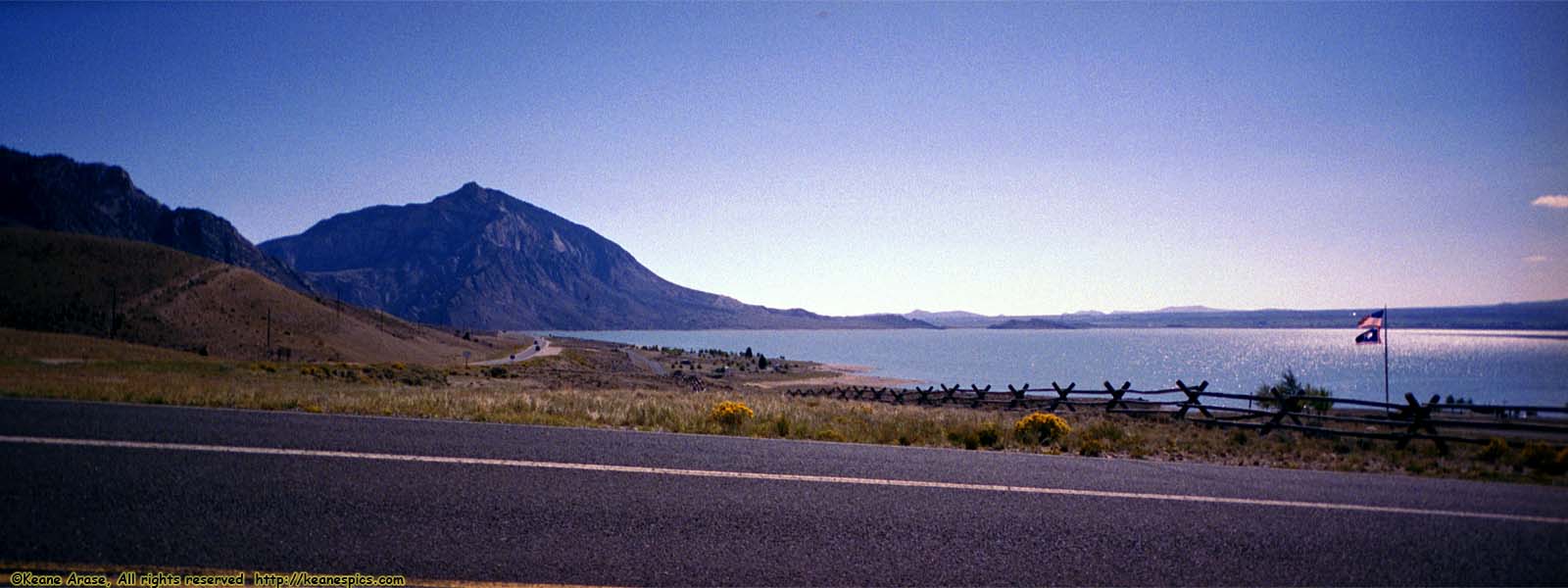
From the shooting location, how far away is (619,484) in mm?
6277

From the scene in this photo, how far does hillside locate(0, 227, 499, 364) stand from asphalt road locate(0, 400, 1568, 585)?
6753cm

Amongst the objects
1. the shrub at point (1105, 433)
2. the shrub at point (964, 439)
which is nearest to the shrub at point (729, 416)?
the shrub at point (964, 439)

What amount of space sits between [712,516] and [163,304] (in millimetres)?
92481

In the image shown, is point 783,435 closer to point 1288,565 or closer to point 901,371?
point 1288,565

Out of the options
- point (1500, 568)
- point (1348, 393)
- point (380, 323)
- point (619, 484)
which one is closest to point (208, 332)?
point (380, 323)

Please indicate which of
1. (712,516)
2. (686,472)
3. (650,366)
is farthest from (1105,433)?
(650,366)

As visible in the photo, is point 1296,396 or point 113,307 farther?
point 113,307

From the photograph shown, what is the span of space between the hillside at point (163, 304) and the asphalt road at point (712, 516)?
6753 cm

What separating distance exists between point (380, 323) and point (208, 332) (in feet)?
140

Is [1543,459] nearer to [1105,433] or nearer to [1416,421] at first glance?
[1416,421]

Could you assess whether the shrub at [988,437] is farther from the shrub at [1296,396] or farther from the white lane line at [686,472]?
the shrub at [1296,396]

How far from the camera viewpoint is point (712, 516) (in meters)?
5.55

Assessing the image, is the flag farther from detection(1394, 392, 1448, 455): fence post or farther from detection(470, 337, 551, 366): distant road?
detection(470, 337, 551, 366): distant road

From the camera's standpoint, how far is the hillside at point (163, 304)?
66.8m
